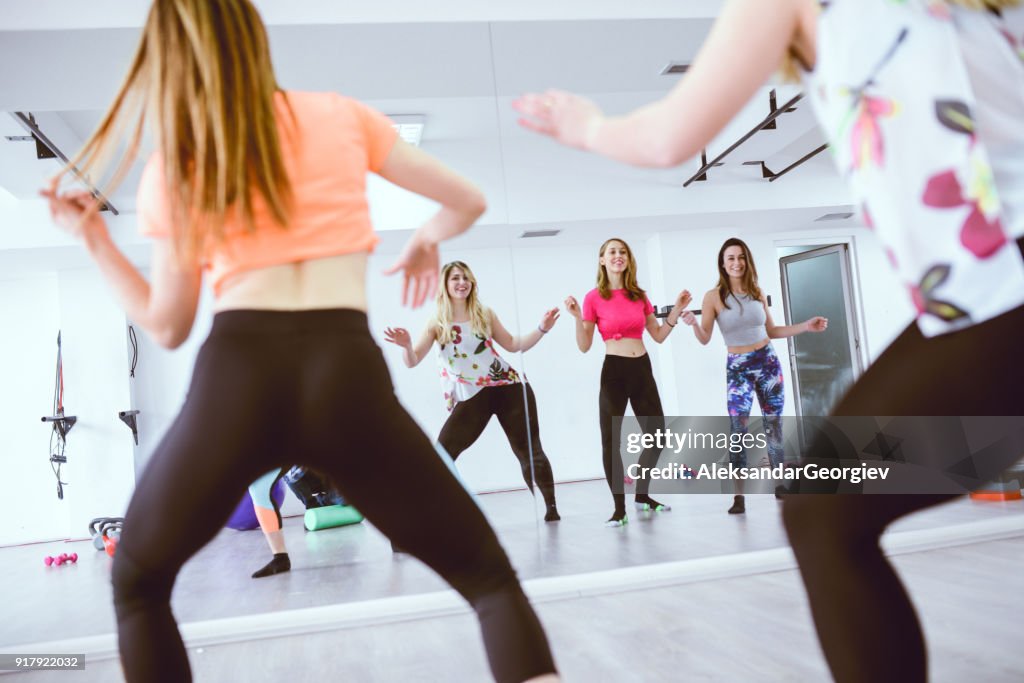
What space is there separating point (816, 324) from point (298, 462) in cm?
296

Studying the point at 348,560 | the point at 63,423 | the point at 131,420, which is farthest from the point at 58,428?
the point at 348,560

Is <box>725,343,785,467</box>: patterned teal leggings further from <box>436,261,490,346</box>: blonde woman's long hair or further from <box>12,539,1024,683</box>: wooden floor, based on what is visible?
<box>436,261,490,346</box>: blonde woman's long hair

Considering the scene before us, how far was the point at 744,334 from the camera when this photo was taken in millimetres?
3375

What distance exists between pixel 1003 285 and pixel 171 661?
1.00m

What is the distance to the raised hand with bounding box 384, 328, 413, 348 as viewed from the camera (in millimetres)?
2764

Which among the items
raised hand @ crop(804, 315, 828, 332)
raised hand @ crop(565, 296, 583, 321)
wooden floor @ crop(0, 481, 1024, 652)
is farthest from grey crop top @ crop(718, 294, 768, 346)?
wooden floor @ crop(0, 481, 1024, 652)

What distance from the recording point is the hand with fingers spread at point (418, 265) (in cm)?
130

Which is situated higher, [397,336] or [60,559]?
[397,336]

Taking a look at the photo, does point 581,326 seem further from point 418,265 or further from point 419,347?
point 418,265

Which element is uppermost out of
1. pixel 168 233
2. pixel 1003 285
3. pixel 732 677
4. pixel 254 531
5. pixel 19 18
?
pixel 19 18

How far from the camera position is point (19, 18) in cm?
275

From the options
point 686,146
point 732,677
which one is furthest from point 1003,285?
point 732,677

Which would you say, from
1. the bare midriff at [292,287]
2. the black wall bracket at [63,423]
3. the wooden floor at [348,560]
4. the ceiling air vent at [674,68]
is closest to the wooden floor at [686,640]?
the wooden floor at [348,560]

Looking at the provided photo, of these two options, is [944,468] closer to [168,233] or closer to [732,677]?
[168,233]
